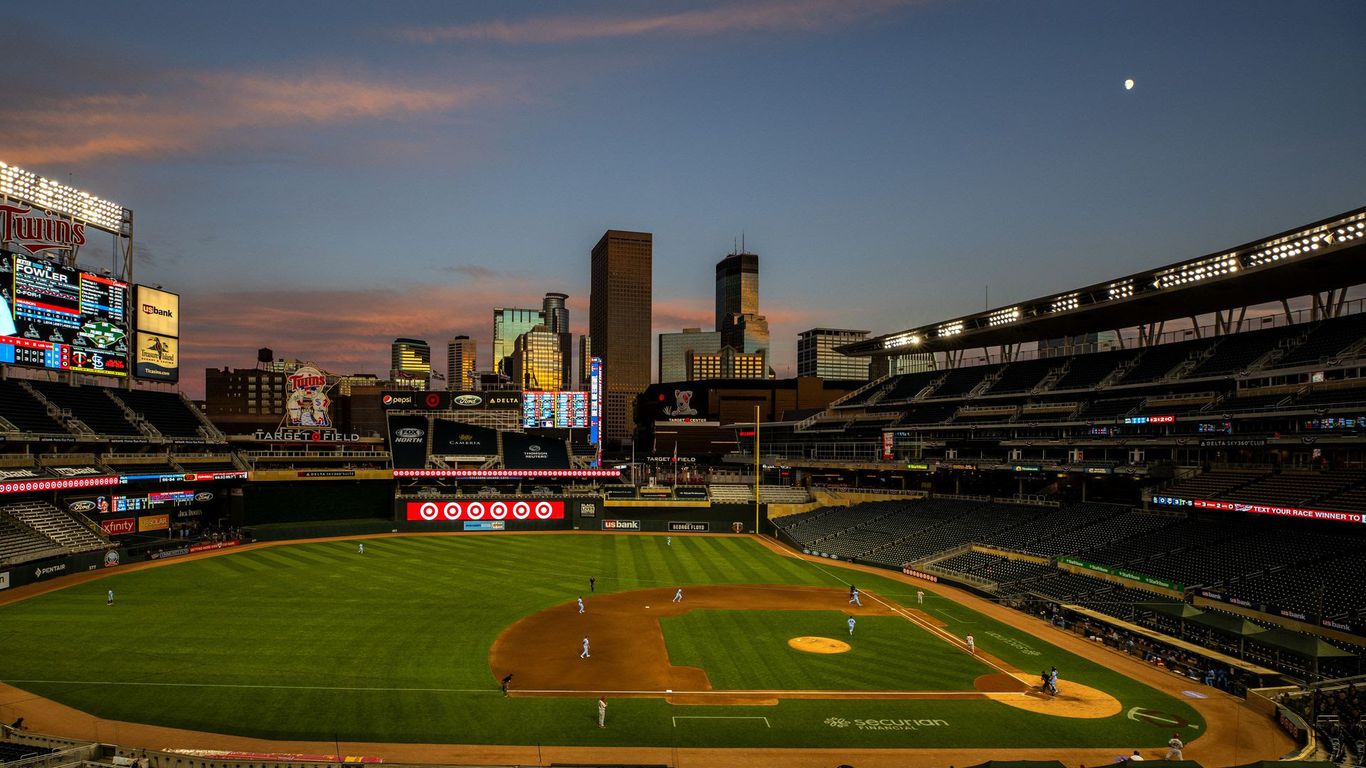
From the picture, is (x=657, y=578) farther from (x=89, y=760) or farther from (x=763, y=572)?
(x=89, y=760)

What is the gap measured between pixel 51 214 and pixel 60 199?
143cm

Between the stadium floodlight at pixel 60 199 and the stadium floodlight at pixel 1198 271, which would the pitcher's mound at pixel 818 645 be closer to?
the stadium floodlight at pixel 1198 271

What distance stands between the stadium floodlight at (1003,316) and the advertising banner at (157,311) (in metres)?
69.1

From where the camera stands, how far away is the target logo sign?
217 ft

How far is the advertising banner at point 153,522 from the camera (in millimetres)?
53844

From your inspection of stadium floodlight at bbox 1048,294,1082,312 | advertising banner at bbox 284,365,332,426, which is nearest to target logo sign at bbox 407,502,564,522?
advertising banner at bbox 284,365,332,426

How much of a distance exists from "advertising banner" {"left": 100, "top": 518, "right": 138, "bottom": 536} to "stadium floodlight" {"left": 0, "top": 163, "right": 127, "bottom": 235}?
22.1 m

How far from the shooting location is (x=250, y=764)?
1769cm

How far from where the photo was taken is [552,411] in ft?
247

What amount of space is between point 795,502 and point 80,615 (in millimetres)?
53660

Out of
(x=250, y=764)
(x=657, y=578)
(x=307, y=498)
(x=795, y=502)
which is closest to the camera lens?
(x=250, y=764)

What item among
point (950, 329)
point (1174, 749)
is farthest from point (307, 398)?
point (1174, 749)

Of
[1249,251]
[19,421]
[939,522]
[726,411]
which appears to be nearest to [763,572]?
[939,522]

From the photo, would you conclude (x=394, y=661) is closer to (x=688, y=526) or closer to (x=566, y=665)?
A: (x=566, y=665)
